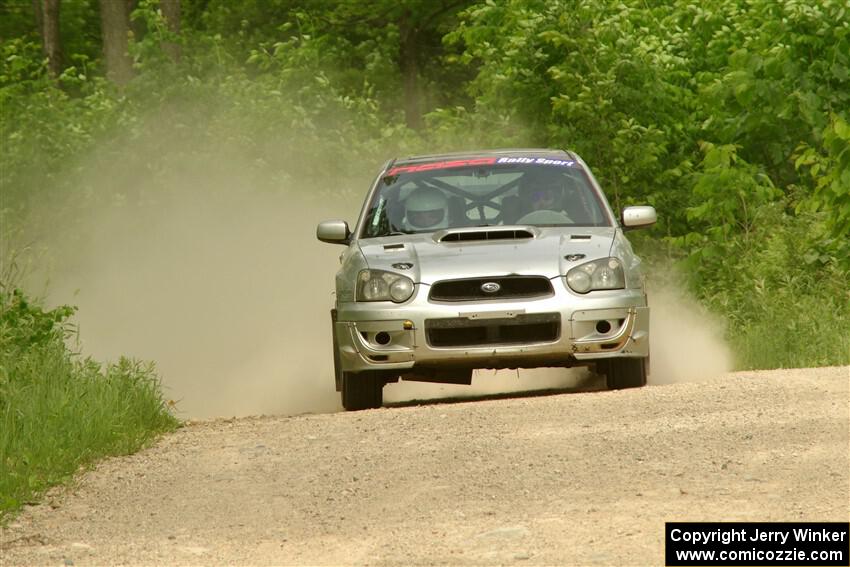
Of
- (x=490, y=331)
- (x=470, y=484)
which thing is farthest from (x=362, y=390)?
(x=470, y=484)

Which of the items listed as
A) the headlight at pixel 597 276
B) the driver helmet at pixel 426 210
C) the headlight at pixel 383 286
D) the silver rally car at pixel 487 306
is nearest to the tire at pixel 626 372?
the silver rally car at pixel 487 306

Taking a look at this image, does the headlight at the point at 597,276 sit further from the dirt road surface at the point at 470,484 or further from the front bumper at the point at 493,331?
the dirt road surface at the point at 470,484

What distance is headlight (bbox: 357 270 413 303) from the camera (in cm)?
1093

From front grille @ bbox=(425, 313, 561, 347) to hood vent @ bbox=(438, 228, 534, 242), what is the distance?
78 cm

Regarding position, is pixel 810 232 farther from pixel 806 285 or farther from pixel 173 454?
pixel 173 454

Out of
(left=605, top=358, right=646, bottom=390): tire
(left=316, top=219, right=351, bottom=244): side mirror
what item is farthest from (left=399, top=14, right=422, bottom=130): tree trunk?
(left=605, top=358, right=646, bottom=390): tire

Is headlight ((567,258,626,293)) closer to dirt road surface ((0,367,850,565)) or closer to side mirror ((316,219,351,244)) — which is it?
dirt road surface ((0,367,850,565))

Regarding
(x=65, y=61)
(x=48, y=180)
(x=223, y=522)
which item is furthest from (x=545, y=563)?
(x=65, y=61)

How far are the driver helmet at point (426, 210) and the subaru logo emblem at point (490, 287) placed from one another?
118cm

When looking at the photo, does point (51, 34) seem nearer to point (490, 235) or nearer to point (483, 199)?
point (483, 199)

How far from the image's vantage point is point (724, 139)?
18.5m

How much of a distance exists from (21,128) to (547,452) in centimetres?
1774

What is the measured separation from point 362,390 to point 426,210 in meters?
1.43

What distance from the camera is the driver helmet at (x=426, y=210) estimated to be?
1205 centimetres
